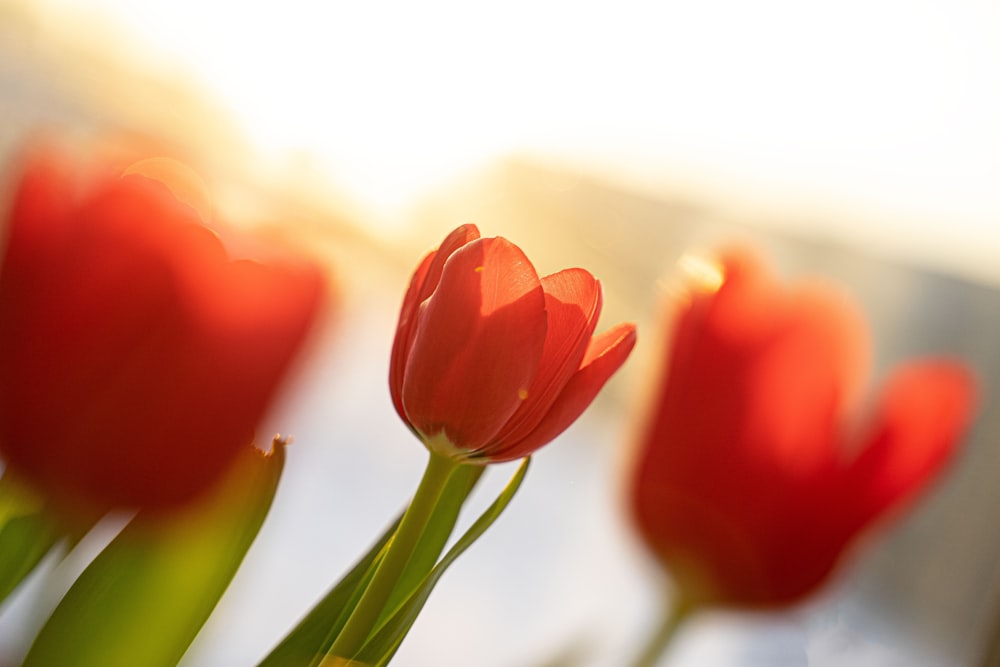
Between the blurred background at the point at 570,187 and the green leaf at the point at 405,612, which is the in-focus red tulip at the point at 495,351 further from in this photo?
the blurred background at the point at 570,187

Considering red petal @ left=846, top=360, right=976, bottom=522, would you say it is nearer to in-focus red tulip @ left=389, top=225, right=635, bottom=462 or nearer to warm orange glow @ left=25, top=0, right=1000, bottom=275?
in-focus red tulip @ left=389, top=225, right=635, bottom=462

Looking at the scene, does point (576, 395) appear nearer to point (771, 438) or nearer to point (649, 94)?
point (771, 438)

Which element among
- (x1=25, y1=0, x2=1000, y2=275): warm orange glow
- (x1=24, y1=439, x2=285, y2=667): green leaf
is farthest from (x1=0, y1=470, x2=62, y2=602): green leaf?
(x1=25, y1=0, x2=1000, y2=275): warm orange glow

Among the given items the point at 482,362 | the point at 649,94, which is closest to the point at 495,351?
the point at 482,362

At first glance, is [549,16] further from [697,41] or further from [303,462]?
[303,462]

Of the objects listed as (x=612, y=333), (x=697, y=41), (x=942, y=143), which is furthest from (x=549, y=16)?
(x=612, y=333)

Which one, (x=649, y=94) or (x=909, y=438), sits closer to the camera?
(x=909, y=438)
